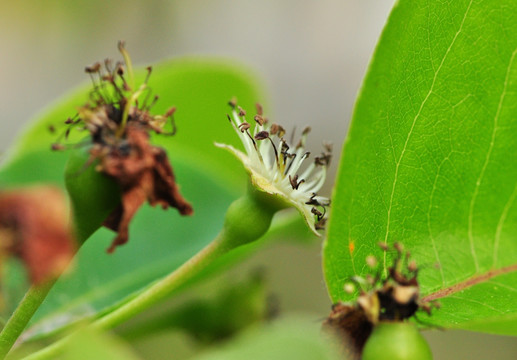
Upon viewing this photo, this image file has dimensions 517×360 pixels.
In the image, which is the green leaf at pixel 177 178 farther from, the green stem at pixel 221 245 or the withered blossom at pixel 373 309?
the withered blossom at pixel 373 309

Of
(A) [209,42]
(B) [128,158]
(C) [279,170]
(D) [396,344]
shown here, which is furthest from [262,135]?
(A) [209,42]

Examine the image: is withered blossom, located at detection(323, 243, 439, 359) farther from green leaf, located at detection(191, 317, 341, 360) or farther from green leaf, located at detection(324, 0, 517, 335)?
green leaf, located at detection(191, 317, 341, 360)

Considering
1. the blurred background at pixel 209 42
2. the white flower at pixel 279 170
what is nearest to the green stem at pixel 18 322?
the white flower at pixel 279 170

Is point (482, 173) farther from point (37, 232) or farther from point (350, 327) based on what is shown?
point (37, 232)

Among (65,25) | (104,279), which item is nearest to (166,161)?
(104,279)

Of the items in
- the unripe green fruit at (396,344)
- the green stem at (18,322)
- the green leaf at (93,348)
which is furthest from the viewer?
the green stem at (18,322)

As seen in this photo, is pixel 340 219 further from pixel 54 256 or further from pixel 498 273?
pixel 54 256
